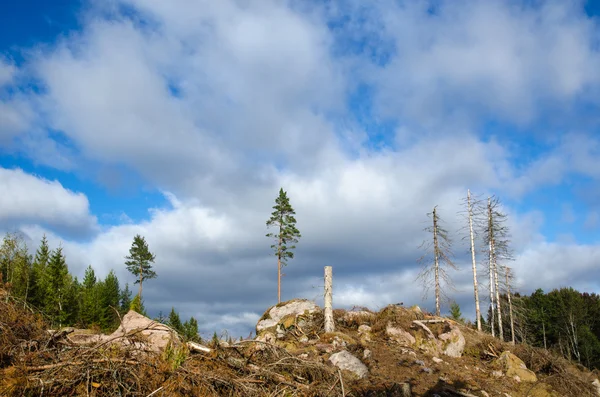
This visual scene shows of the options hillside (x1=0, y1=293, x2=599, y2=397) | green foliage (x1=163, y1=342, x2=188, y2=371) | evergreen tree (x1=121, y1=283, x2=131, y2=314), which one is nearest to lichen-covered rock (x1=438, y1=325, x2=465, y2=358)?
hillside (x1=0, y1=293, x2=599, y2=397)

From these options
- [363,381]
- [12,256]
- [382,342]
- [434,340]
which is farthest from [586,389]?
[12,256]

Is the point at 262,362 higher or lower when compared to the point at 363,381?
higher

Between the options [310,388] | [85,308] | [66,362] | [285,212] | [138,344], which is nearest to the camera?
[66,362]

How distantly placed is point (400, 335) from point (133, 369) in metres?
11.8

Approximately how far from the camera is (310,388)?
23.7 feet

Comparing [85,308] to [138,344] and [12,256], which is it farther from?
[138,344]

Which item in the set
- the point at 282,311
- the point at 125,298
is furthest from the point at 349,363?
the point at 125,298

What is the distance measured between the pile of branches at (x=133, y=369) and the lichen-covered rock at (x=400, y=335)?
8557 mm

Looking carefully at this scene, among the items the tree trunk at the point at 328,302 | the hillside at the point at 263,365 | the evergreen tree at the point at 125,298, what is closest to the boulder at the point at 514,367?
the hillside at the point at 263,365

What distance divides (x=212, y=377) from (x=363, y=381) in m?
6.16

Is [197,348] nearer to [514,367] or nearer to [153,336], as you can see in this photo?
[153,336]

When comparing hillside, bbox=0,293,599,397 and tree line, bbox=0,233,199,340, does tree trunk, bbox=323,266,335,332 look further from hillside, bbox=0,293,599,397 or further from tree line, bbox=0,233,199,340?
tree line, bbox=0,233,199,340

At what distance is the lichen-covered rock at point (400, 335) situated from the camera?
51.4 feet

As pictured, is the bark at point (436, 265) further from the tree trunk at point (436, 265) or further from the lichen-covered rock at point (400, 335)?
the lichen-covered rock at point (400, 335)
